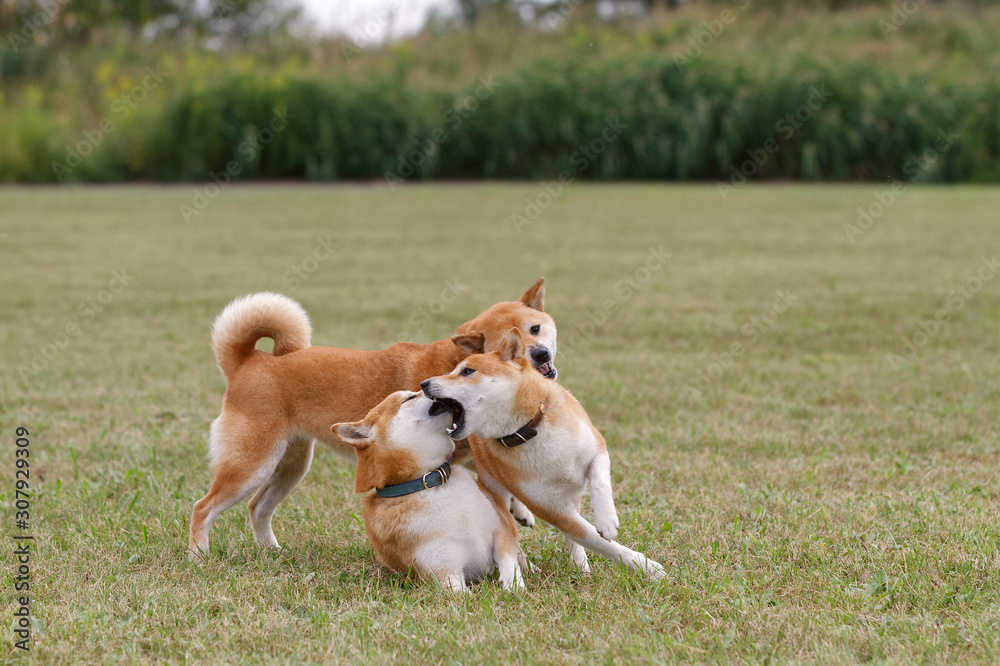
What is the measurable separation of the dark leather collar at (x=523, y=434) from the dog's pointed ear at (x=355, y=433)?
446 millimetres

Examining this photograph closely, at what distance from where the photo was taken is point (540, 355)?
3.87 meters

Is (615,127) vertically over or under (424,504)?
under

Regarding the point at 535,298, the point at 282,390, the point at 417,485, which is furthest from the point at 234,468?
the point at 535,298

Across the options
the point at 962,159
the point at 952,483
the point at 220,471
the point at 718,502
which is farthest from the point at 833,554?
the point at 962,159

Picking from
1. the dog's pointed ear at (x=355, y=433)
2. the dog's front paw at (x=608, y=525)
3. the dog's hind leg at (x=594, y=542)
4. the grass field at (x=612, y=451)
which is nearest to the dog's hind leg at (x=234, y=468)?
the grass field at (x=612, y=451)

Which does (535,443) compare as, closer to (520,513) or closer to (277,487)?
(520,513)

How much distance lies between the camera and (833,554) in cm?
343

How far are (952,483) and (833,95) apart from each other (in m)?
17.2

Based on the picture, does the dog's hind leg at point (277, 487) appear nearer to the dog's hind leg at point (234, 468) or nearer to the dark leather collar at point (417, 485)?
the dog's hind leg at point (234, 468)

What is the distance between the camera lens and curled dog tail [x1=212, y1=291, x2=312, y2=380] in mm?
3863

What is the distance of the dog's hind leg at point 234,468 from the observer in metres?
3.63

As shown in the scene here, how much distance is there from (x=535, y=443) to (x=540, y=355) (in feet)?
2.26

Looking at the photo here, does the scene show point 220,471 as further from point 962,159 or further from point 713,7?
point 713,7

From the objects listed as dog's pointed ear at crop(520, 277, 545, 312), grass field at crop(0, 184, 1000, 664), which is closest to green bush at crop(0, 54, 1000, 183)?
grass field at crop(0, 184, 1000, 664)
